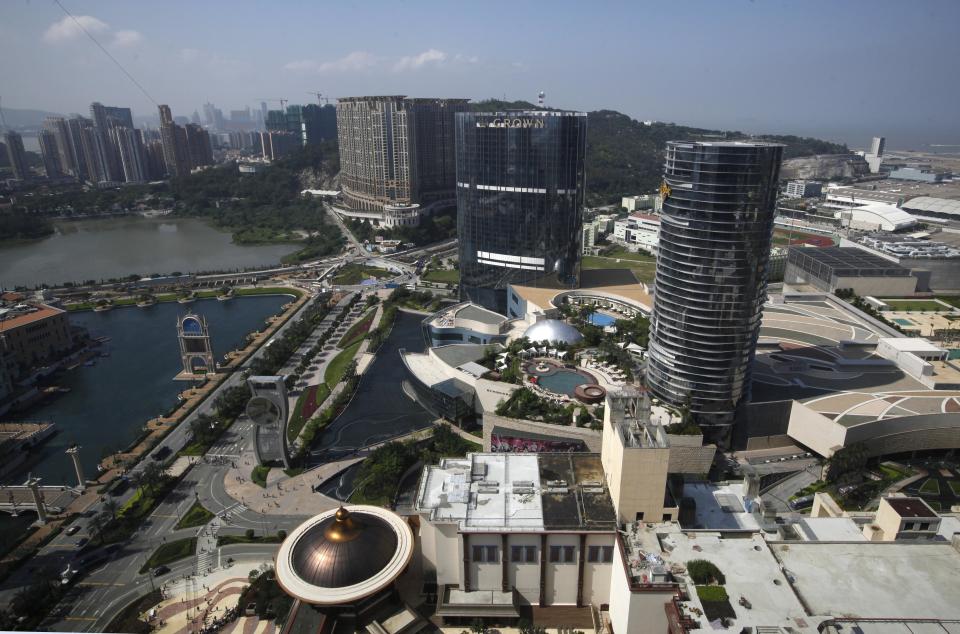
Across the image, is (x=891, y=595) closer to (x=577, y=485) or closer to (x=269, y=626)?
(x=577, y=485)

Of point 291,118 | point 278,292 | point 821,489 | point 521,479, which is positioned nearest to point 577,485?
point 521,479

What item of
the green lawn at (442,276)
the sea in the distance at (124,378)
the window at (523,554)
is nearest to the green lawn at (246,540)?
the sea in the distance at (124,378)

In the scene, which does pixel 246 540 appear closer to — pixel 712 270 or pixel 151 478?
pixel 151 478

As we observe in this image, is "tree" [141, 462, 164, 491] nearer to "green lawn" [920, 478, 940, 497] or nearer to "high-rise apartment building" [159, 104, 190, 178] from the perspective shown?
"green lawn" [920, 478, 940, 497]

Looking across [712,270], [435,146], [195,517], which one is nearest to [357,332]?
[195,517]

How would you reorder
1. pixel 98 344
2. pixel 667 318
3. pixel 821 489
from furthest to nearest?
pixel 98 344, pixel 667 318, pixel 821 489

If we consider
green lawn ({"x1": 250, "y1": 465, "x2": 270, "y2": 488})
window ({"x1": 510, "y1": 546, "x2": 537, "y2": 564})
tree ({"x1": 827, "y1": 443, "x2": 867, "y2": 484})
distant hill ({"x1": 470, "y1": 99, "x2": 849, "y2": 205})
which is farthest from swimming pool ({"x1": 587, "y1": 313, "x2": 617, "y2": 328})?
distant hill ({"x1": 470, "y1": 99, "x2": 849, "y2": 205})
